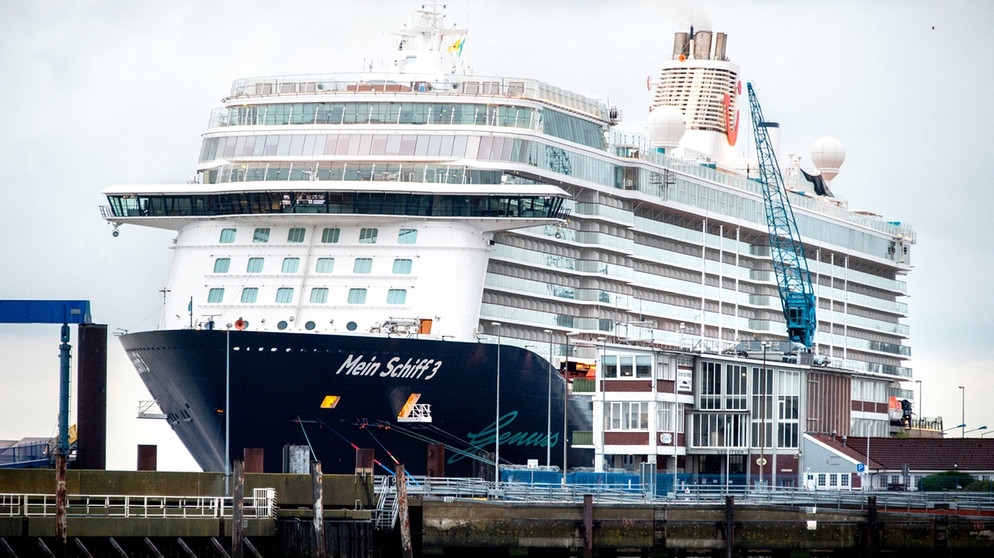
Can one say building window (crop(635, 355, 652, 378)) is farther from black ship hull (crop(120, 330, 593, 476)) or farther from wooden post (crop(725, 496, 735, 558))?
wooden post (crop(725, 496, 735, 558))

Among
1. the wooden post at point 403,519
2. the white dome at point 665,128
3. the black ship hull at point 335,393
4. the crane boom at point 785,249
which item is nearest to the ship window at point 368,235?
the black ship hull at point 335,393

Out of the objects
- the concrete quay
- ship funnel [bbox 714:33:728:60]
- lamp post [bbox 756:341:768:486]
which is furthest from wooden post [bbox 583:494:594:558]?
ship funnel [bbox 714:33:728:60]

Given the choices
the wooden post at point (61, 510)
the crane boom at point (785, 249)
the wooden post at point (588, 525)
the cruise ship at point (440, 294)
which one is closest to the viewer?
the wooden post at point (61, 510)

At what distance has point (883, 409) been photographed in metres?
93.4

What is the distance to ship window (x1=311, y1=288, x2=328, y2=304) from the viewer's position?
221 ft

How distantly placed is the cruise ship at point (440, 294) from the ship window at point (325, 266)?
103mm

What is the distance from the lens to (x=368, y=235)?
6800cm

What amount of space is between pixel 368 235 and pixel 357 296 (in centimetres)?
227

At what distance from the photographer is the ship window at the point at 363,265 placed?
221ft

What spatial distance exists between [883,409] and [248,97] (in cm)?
3616

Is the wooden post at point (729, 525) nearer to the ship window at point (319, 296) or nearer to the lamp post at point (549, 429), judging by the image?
the lamp post at point (549, 429)

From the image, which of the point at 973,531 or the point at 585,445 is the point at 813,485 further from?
the point at 973,531

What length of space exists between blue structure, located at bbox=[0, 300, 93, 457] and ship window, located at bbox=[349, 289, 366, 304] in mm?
11462

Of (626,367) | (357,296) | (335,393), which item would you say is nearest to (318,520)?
(335,393)
